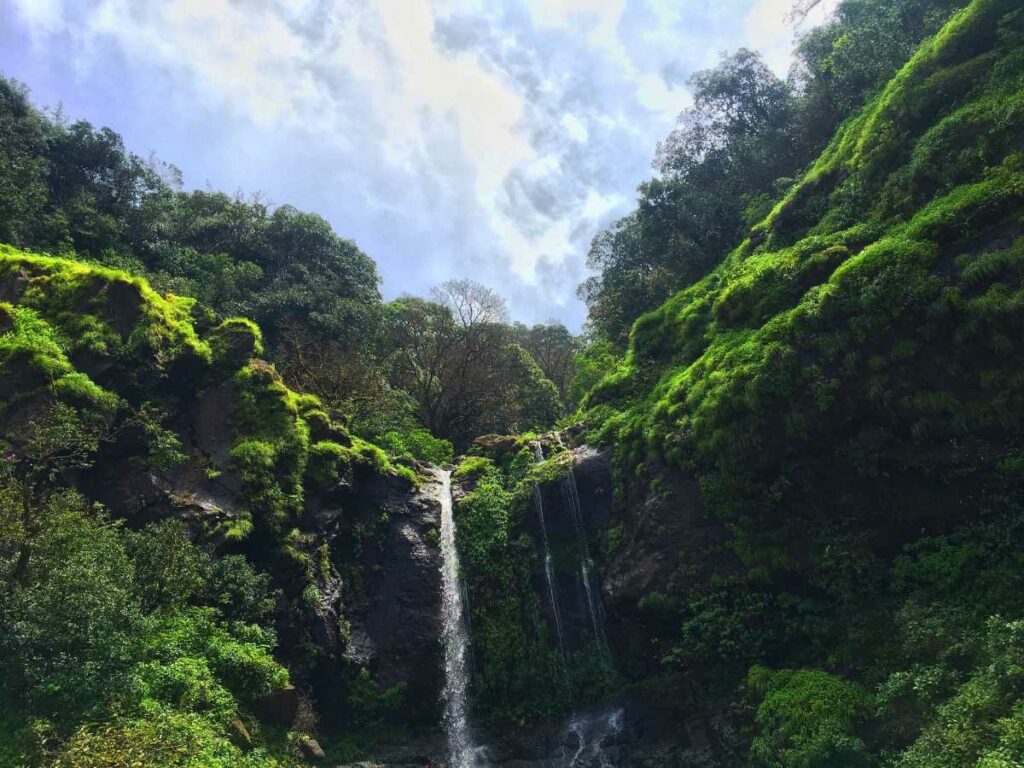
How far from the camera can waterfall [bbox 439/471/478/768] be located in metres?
A: 16.5

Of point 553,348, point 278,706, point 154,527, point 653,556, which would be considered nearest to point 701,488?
point 653,556

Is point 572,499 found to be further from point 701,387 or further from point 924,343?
point 924,343

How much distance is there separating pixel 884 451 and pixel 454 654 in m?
12.3

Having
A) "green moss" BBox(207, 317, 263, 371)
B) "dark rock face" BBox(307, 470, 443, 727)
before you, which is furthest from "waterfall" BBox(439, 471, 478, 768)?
"green moss" BBox(207, 317, 263, 371)

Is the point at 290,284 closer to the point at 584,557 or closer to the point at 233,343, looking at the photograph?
the point at 233,343

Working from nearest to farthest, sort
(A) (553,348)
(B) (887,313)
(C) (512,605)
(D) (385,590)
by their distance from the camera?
1. (B) (887,313)
2. (C) (512,605)
3. (D) (385,590)
4. (A) (553,348)

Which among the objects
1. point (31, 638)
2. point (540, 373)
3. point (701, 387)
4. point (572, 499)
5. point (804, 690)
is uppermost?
point (540, 373)

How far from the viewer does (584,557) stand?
18.9m

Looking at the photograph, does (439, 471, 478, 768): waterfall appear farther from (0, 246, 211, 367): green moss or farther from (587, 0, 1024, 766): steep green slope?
(0, 246, 211, 367): green moss

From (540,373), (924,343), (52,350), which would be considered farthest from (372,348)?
(924,343)

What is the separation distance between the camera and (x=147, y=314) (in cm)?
1842

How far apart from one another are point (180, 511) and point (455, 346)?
70.9 feet

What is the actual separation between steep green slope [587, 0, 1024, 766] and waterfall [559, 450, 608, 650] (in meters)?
2.29

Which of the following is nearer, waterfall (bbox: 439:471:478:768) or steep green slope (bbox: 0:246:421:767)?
steep green slope (bbox: 0:246:421:767)
